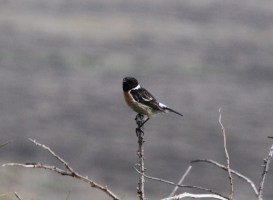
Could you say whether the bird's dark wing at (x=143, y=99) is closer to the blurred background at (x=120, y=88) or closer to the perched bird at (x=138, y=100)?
the perched bird at (x=138, y=100)

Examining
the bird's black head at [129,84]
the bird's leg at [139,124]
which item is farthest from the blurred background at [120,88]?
the bird's leg at [139,124]

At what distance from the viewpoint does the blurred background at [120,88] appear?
11.6 meters

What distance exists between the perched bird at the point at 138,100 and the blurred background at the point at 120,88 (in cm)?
411

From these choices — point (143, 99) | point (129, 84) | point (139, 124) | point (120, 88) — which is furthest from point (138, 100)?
point (120, 88)

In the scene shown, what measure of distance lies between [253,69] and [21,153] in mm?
6992

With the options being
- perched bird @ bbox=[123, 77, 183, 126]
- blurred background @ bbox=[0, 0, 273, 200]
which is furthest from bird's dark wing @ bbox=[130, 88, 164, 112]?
blurred background @ bbox=[0, 0, 273, 200]

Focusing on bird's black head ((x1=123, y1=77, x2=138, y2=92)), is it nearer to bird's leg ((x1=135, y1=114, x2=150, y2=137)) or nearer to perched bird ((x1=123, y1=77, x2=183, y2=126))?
perched bird ((x1=123, y1=77, x2=183, y2=126))

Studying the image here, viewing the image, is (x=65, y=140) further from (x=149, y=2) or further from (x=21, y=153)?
(x=149, y=2)

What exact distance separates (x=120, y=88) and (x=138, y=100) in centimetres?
887

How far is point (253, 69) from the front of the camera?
54.8ft

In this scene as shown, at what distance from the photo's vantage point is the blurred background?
457 inches

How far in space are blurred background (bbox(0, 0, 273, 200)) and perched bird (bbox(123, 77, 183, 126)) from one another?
411cm

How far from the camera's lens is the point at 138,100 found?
654cm

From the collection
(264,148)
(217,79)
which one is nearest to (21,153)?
(264,148)
